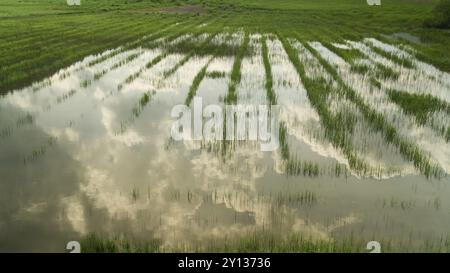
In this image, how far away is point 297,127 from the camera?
8625mm

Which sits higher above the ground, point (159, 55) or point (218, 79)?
point (159, 55)

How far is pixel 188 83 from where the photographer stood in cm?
1198

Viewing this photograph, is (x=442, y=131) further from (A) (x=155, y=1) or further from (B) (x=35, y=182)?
(A) (x=155, y=1)

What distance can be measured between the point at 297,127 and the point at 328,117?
2.77ft

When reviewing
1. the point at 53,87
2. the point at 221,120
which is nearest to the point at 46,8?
the point at 53,87

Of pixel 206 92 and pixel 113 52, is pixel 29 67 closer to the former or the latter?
pixel 113 52

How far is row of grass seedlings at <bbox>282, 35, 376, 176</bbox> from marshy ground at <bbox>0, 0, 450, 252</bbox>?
0.05 meters

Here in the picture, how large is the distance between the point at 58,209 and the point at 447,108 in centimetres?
829

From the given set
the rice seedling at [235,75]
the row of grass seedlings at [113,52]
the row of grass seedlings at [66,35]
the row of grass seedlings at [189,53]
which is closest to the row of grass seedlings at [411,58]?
the rice seedling at [235,75]

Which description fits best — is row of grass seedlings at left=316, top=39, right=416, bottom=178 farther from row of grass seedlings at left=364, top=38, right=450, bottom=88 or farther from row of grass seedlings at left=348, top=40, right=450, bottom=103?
row of grass seedlings at left=364, top=38, right=450, bottom=88

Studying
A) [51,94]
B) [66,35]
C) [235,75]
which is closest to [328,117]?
[235,75]

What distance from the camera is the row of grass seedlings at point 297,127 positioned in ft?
23.0

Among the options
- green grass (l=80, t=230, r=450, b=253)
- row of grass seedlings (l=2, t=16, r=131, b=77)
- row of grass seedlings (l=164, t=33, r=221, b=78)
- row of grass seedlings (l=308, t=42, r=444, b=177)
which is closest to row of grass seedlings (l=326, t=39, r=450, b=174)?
row of grass seedlings (l=308, t=42, r=444, b=177)

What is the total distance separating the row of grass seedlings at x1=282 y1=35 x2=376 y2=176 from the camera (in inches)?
281
